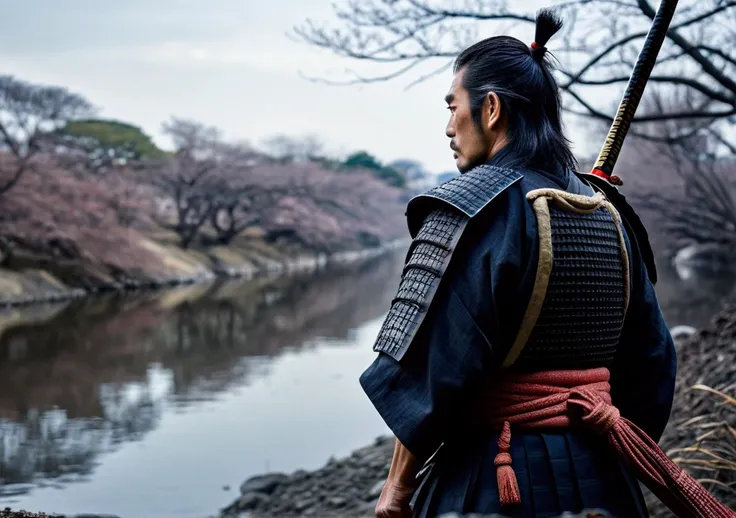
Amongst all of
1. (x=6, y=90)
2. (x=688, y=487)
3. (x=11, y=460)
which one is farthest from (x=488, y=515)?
(x=6, y=90)

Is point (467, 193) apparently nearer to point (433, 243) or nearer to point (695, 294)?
point (433, 243)

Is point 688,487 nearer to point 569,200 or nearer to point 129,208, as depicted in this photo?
point 569,200

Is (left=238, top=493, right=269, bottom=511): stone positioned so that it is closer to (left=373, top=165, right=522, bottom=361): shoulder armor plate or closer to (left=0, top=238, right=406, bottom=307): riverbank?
(left=373, top=165, right=522, bottom=361): shoulder armor plate

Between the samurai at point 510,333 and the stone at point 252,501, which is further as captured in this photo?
the stone at point 252,501

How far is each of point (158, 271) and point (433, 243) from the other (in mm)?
22854

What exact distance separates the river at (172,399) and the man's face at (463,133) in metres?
4.42

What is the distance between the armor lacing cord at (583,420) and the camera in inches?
64.4

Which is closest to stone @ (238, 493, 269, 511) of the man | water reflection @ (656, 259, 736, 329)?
the man

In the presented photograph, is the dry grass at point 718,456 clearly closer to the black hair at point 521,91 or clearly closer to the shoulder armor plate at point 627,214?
the shoulder armor plate at point 627,214

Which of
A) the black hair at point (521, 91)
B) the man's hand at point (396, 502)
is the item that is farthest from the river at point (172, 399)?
the black hair at point (521, 91)

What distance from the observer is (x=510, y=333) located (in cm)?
162

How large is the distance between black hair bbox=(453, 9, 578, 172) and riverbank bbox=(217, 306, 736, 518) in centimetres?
321

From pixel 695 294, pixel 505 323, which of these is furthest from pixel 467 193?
pixel 695 294

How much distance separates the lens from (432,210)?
1.70 meters
